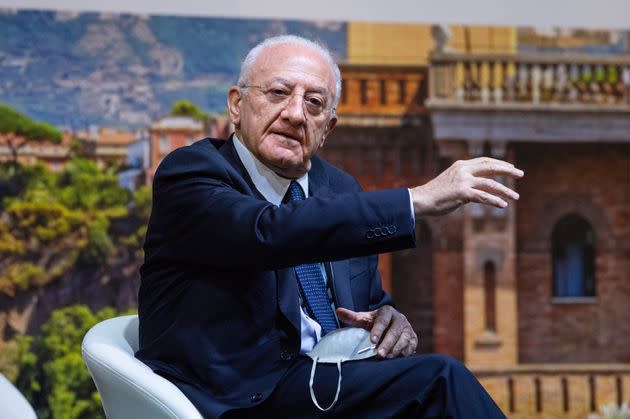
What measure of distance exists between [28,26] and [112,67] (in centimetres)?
53

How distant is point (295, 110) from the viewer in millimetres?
1843

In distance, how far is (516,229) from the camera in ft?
19.9

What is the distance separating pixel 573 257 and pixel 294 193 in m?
4.51

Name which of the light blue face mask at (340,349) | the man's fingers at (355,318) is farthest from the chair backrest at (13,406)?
the man's fingers at (355,318)

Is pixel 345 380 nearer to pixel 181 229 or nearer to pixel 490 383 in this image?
pixel 181 229

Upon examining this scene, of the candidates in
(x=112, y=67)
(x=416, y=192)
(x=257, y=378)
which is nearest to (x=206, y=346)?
(x=257, y=378)

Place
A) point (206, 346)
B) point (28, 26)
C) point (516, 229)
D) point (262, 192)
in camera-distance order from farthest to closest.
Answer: point (516, 229) → point (28, 26) → point (262, 192) → point (206, 346)

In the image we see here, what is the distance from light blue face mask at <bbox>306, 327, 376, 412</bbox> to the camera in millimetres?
1720

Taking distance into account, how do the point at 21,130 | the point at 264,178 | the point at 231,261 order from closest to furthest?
the point at 231,261, the point at 264,178, the point at 21,130

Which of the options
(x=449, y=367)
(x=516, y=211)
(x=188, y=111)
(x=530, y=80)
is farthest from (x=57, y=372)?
(x=449, y=367)

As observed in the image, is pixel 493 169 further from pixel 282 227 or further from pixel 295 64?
pixel 295 64

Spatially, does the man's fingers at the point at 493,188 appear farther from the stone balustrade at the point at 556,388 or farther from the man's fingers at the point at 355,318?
the stone balustrade at the point at 556,388

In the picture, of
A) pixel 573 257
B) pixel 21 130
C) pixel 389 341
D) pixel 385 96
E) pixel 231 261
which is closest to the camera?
pixel 231 261

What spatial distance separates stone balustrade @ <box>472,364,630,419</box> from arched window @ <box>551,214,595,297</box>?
475 mm
